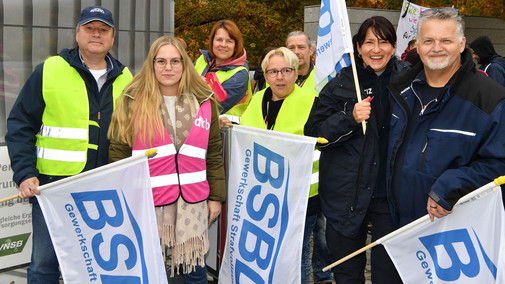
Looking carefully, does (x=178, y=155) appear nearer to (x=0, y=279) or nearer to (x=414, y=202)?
(x=414, y=202)

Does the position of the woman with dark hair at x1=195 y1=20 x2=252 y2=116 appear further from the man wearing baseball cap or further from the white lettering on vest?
the man wearing baseball cap

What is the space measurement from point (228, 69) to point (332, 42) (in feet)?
4.38

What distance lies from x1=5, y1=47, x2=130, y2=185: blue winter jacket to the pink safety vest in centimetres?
27

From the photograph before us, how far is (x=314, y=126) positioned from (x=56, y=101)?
5.51 ft

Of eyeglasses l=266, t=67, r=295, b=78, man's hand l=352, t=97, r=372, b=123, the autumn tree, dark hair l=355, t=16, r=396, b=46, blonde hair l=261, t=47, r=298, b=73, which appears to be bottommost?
man's hand l=352, t=97, r=372, b=123

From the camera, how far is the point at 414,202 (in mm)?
3088

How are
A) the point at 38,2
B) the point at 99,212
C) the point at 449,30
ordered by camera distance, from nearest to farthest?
the point at 449,30 < the point at 99,212 < the point at 38,2

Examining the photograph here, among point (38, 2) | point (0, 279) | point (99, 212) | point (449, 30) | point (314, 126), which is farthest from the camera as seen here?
point (38, 2)

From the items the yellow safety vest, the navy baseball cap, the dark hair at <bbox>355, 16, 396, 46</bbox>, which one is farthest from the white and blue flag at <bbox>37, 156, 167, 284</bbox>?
the dark hair at <bbox>355, 16, 396, 46</bbox>

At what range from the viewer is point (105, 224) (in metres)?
3.39

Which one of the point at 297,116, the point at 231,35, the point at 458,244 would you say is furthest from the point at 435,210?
the point at 231,35

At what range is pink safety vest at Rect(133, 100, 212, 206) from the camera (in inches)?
138

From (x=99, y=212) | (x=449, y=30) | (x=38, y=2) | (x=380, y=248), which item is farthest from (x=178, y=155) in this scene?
(x=38, y=2)

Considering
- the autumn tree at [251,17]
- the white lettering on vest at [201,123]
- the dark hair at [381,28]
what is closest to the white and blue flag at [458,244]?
the dark hair at [381,28]
